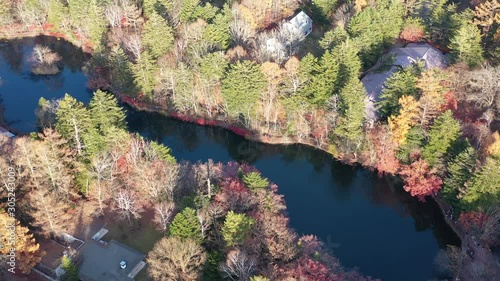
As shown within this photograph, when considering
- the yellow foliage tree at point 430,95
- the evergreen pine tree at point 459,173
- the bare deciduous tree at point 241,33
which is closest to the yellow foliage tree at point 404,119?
the yellow foliage tree at point 430,95

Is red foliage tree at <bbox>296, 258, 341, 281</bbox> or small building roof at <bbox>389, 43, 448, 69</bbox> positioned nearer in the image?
red foliage tree at <bbox>296, 258, 341, 281</bbox>

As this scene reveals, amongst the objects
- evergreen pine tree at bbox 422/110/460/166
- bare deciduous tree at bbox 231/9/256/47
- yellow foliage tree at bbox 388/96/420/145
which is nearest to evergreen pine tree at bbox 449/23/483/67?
yellow foliage tree at bbox 388/96/420/145

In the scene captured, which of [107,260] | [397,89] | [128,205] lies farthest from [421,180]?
[107,260]

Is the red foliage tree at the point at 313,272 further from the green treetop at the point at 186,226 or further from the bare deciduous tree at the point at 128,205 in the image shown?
the bare deciduous tree at the point at 128,205

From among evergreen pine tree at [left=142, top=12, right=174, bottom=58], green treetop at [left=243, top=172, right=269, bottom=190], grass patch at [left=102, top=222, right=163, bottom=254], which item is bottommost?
grass patch at [left=102, top=222, right=163, bottom=254]

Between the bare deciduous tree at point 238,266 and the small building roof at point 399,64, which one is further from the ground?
the small building roof at point 399,64

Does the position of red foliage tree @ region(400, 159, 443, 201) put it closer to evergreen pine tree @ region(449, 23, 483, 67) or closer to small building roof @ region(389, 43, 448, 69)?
small building roof @ region(389, 43, 448, 69)

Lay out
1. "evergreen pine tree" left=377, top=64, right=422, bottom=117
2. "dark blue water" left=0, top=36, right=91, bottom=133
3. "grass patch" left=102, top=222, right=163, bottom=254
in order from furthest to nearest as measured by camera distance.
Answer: "dark blue water" left=0, top=36, right=91, bottom=133, "evergreen pine tree" left=377, top=64, right=422, bottom=117, "grass patch" left=102, top=222, right=163, bottom=254
